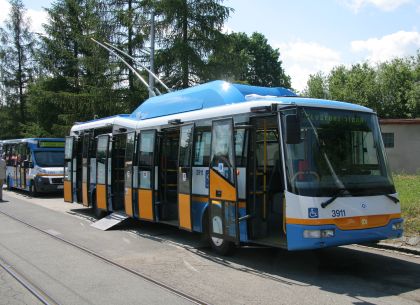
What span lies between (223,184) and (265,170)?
783 millimetres

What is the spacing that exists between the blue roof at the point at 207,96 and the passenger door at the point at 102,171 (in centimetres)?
222

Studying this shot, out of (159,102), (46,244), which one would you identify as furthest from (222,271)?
(159,102)

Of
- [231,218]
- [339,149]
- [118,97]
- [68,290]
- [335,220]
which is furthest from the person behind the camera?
[118,97]

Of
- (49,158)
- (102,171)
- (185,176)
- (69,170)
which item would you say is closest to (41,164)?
(49,158)

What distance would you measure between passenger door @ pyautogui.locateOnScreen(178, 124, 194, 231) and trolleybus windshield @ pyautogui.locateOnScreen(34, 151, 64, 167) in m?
14.5

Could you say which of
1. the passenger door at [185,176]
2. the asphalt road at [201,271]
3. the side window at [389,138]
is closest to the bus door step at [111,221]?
the asphalt road at [201,271]

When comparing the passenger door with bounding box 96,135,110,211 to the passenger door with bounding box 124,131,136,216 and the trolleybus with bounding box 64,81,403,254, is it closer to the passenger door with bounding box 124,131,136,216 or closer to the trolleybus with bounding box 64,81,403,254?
the passenger door with bounding box 124,131,136,216

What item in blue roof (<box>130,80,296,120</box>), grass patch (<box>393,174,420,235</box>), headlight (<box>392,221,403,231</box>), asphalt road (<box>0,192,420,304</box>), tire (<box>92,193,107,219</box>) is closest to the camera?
asphalt road (<box>0,192,420,304</box>)

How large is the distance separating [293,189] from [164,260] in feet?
9.63

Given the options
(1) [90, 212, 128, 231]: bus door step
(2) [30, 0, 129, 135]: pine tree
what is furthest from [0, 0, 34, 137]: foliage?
(1) [90, 212, 128, 231]: bus door step

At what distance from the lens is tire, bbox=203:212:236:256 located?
9.12 m

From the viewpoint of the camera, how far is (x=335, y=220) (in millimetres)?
7301

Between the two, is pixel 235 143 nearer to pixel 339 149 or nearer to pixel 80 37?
pixel 339 149

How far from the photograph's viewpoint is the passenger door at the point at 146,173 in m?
11.3
